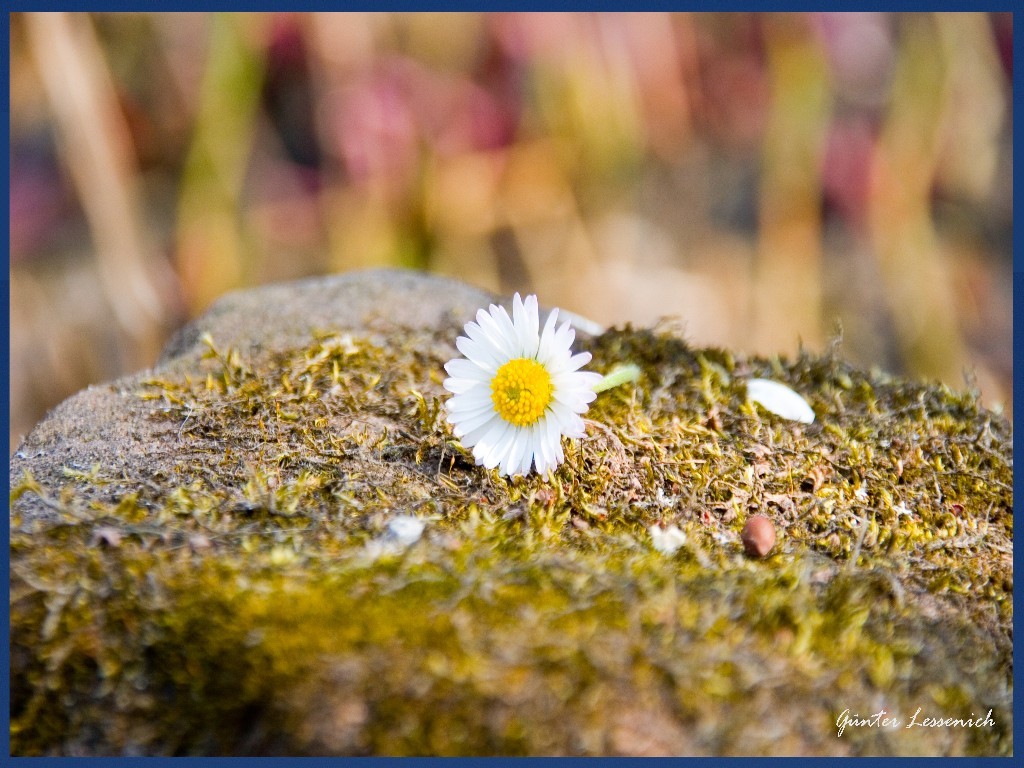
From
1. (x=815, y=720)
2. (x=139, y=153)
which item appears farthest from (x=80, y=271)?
(x=815, y=720)

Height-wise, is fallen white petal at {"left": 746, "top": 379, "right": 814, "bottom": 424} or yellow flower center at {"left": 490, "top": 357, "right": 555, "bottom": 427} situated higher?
fallen white petal at {"left": 746, "top": 379, "right": 814, "bottom": 424}

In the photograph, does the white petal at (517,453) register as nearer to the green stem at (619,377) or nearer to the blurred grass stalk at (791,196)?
the green stem at (619,377)

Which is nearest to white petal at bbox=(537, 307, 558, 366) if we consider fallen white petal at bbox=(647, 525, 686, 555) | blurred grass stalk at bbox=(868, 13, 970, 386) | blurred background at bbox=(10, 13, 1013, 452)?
fallen white petal at bbox=(647, 525, 686, 555)

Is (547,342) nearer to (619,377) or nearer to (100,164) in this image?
(619,377)

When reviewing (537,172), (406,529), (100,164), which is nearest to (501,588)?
(406,529)

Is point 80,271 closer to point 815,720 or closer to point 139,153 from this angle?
point 139,153

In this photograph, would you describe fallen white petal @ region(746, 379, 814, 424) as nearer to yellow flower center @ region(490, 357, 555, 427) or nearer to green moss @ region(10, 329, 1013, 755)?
green moss @ region(10, 329, 1013, 755)

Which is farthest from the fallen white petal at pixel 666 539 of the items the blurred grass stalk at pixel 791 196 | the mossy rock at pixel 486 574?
the blurred grass stalk at pixel 791 196
